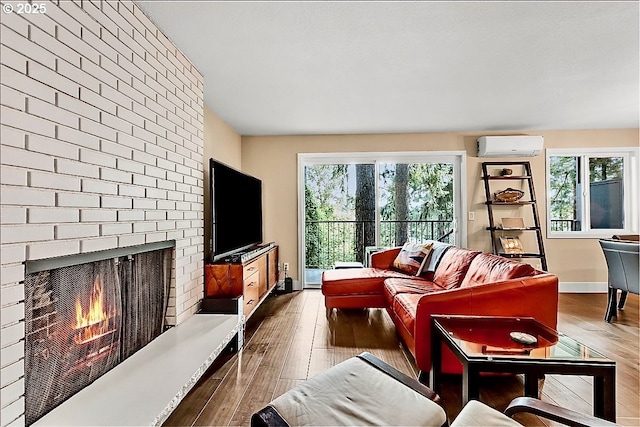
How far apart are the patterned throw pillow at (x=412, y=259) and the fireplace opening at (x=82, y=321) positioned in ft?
8.93

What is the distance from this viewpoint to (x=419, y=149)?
5199mm

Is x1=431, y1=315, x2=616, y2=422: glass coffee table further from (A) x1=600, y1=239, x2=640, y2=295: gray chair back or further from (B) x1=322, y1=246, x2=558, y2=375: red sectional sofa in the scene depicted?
(A) x1=600, y1=239, x2=640, y2=295: gray chair back

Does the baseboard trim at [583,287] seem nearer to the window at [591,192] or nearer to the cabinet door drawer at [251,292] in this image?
the window at [591,192]

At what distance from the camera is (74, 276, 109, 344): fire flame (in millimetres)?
1640

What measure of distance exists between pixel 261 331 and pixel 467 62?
2971 mm

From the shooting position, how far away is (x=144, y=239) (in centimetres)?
209

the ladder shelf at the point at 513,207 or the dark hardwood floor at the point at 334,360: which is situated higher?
the ladder shelf at the point at 513,207

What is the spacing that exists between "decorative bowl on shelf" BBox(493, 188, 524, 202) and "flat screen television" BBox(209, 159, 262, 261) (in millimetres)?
3425

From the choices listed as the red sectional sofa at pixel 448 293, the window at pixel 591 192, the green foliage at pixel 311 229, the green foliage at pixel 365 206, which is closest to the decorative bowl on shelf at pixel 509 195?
the window at pixel 591 192

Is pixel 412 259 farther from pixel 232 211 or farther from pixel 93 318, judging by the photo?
pixel 93 318

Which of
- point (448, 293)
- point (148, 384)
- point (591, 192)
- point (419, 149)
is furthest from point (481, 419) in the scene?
point (591, 192)

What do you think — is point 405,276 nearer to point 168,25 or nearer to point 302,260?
point 302,260

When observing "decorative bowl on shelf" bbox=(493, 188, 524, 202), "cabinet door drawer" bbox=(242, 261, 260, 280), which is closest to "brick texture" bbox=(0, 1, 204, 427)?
"cabinet door drawer" bbox=(242, 261, 260, 280)

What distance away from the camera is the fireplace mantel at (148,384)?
4.64 ft
